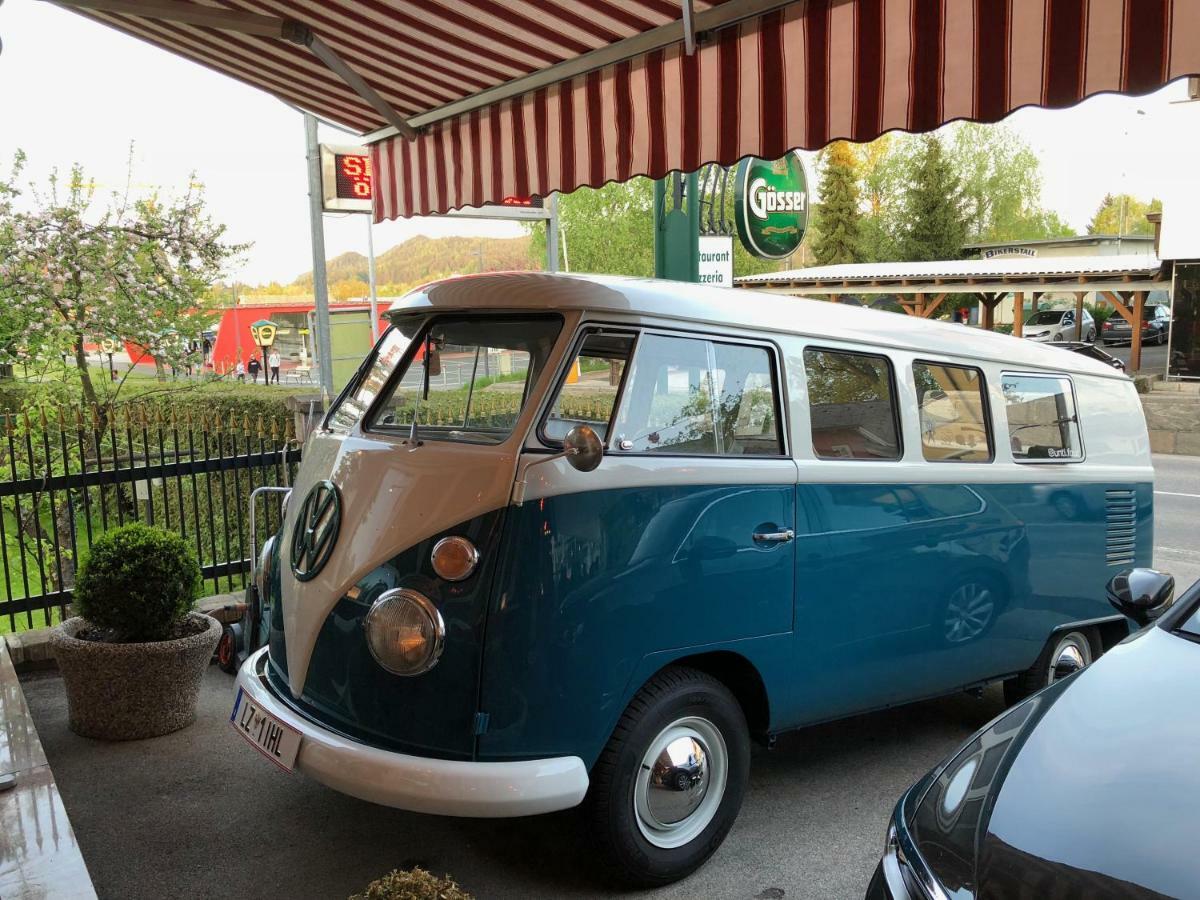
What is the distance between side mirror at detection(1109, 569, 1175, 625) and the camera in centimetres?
380

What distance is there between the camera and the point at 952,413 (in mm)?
4898

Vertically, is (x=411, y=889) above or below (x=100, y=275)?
below

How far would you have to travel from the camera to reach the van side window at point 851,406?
14.0 ft

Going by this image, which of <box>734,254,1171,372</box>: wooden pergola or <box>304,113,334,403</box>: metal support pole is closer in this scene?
<box>304,113,334,403</box>: metal support pole

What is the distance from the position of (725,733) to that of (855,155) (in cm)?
6274

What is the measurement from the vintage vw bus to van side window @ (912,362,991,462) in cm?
2

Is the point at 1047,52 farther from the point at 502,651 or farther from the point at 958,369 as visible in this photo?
the point at 502,651

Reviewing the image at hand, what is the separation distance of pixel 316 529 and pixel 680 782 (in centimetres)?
170

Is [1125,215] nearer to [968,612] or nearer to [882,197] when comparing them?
[882,197]

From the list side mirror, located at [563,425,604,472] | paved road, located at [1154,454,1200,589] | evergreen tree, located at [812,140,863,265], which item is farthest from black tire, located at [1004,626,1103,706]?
evergreen tree, located at [812,140,863,265]

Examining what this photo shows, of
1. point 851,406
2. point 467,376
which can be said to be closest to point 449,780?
point 467,376

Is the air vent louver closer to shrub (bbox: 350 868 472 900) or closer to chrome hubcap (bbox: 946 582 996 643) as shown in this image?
chrome hubcap (bbox: 946 582 996 643)

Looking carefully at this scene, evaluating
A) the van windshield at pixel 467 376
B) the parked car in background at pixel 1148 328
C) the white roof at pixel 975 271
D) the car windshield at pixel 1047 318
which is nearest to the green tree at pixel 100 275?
the van windshield at pixel 467 376

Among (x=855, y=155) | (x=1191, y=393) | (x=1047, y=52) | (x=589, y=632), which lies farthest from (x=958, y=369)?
(x=855, y=155)
